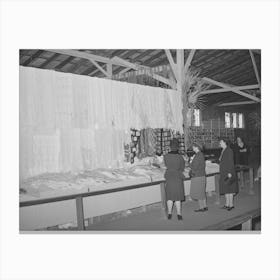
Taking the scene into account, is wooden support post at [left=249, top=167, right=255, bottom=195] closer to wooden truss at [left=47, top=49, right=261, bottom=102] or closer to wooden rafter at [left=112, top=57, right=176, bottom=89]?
wooden truss at [left=47, top=49, right=261, bottom=102]

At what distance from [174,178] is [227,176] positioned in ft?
2.83

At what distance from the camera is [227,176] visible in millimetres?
4379

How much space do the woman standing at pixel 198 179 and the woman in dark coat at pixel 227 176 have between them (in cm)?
29

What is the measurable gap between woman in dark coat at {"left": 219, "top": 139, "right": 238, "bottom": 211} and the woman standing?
292mm

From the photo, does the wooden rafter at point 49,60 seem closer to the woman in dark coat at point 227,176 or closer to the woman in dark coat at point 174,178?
the woman in dark coat at point 174,178

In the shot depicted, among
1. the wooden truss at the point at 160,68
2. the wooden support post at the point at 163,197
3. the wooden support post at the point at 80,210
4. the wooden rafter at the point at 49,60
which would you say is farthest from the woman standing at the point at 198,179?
the wooden rafter at the point at 49,60

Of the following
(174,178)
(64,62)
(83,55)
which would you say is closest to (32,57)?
(64,62)

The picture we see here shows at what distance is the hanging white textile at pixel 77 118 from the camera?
11.5ft

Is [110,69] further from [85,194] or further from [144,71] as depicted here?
[85,194]

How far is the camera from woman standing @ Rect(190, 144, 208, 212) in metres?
4.19

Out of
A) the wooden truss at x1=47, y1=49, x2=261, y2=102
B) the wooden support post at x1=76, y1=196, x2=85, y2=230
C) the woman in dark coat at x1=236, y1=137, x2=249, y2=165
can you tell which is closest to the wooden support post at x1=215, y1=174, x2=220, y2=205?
the woman in dark coat at x1=236, y1=137, x2=249, y2=165

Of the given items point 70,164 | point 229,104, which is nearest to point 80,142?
point 70,164
